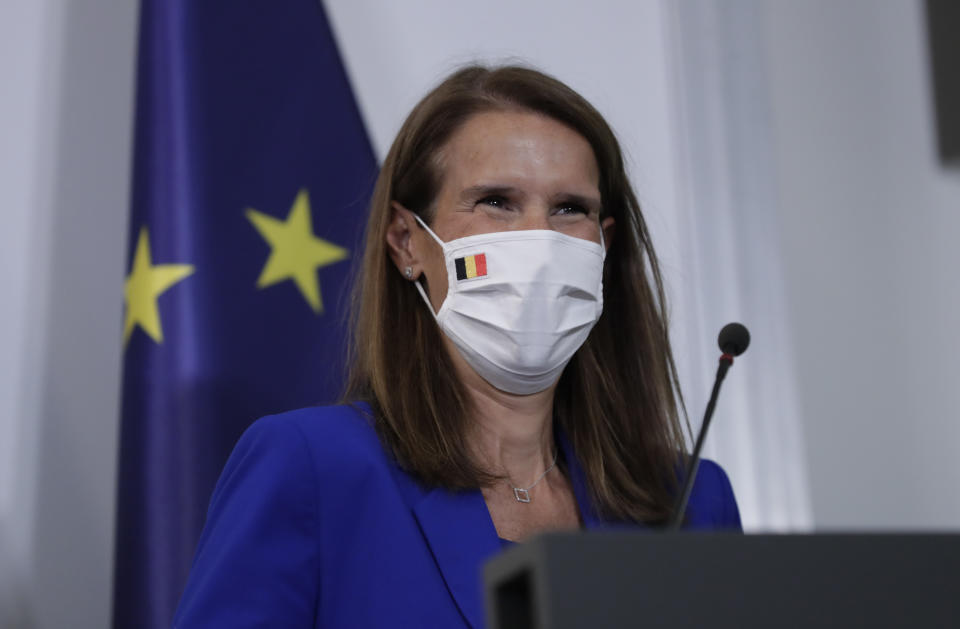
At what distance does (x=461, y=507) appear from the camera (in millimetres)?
1584

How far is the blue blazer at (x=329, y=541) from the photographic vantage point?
1402 millimetres

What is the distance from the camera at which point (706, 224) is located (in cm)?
299

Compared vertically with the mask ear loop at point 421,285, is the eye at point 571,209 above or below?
above

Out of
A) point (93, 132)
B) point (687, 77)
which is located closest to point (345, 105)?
point (93, 132)

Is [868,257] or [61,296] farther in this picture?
[868,257]

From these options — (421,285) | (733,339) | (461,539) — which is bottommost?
(461,539)

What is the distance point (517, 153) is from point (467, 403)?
0.40 m

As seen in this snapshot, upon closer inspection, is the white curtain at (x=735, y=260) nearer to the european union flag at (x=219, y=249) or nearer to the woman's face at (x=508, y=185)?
the european union flag at (x=219, y=249)

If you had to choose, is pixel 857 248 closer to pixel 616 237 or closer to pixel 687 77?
pixel 687 77

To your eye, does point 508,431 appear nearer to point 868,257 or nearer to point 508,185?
point 508,185

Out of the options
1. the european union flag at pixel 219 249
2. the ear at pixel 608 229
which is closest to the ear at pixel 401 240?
the ear at pixel 608 229

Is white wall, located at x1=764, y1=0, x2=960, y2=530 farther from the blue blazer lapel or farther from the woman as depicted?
the blue blazer lapel

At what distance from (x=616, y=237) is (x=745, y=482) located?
110 centimetres

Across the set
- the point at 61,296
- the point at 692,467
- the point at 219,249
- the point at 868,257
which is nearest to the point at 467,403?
the point at 692,467
